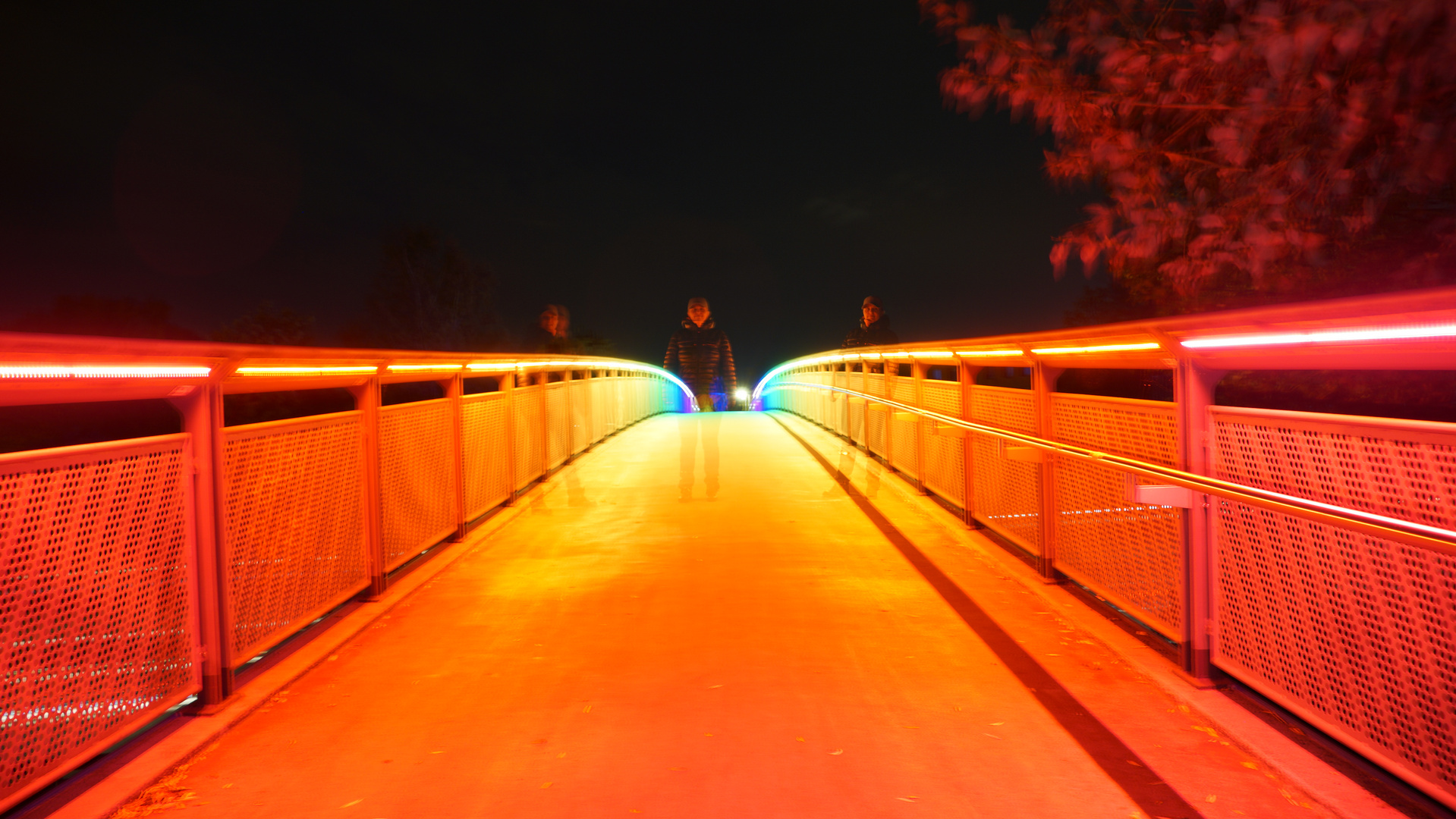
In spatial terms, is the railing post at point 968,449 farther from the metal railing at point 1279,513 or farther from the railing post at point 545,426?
the railing post at point 545,426

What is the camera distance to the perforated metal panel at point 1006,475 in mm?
5176

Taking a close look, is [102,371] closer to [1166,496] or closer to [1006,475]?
[1166,496]

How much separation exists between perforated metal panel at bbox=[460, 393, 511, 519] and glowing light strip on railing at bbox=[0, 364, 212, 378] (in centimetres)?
314

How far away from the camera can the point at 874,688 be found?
135 inches

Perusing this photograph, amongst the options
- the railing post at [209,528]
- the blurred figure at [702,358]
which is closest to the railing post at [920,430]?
the railing post at [209,528]

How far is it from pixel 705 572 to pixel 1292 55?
13.3 feet

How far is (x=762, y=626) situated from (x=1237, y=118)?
3.91 m

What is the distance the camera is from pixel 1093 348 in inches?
161

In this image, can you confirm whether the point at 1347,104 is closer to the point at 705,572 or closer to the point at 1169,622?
the point at 1169,622

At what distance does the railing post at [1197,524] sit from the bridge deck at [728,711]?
247 mm

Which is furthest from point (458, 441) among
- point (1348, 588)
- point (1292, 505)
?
point (1348, 588)

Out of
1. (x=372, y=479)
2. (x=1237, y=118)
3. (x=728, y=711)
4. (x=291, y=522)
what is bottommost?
(x=728, y=711)

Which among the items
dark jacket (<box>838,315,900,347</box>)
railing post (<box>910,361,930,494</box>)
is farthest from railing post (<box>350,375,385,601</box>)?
dark jacket (<box>838,315,900,347</box>)

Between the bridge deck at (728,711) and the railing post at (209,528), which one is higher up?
the railing post at (209,528)
